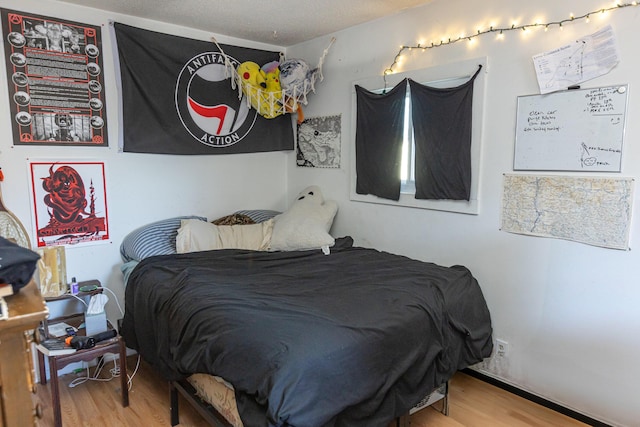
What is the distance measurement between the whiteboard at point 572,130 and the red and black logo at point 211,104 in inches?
85.5

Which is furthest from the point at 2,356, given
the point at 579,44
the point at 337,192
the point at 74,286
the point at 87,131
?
the point at 337,192

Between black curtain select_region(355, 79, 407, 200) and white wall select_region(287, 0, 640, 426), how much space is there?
0.17 metres

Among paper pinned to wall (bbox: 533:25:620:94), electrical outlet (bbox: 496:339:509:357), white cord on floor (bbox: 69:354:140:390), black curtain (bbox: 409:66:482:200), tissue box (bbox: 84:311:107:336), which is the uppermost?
paper pinned to wall (bbox: 533:25:620:94)

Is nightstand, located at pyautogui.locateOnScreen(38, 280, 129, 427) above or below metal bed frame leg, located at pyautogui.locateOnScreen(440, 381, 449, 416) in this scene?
above

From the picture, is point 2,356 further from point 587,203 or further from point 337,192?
point 337,192

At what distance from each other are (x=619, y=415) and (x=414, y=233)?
149cm

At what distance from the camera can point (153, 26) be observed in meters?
3.06

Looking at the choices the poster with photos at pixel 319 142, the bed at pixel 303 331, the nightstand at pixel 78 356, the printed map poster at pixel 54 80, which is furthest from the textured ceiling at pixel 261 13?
the nightstand at pixel 78 356

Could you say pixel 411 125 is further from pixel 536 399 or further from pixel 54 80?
pixel 54 80

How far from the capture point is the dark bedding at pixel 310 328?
1528mm

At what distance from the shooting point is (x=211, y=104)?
3359 mm

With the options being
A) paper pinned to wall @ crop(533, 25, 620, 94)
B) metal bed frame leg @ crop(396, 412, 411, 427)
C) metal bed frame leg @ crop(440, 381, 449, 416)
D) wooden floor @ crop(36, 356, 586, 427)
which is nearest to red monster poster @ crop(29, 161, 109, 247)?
wooden floor @ crop(36, 356, 586, 427)

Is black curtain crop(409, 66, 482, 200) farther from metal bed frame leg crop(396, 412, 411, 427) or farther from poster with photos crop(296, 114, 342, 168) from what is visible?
metal bed frame leg crop(396, 412, 411, 427)

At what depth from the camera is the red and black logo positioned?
3.22m
